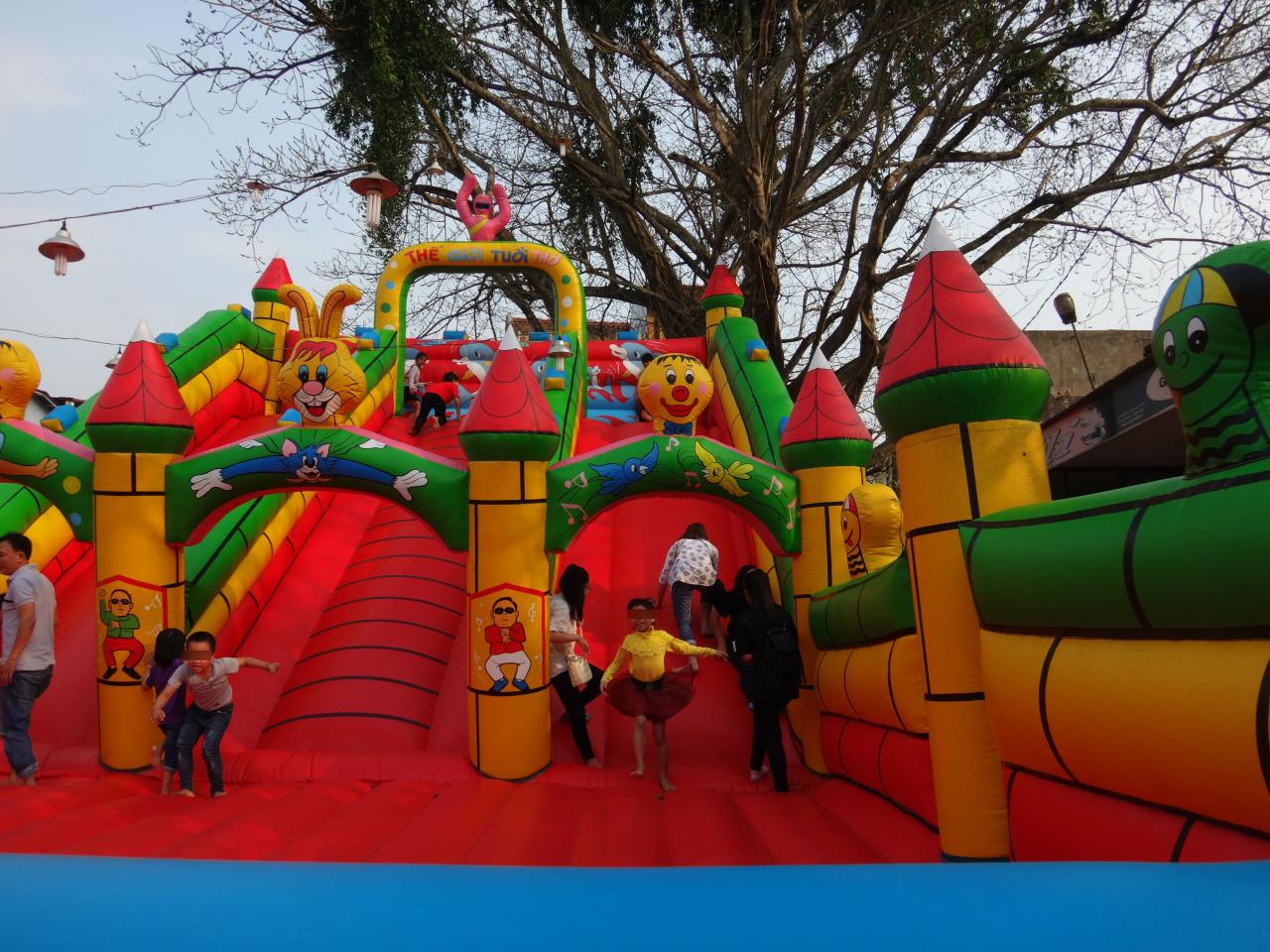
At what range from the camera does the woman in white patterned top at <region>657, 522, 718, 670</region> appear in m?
5.73

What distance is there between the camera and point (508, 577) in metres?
4.74

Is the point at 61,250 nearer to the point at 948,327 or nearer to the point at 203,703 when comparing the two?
the point at 203,703

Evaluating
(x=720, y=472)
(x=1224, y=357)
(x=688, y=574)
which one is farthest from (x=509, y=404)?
(x=1224, y=357)

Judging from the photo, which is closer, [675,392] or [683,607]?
[683,607]

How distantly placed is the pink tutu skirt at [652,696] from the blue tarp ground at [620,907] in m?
3.49

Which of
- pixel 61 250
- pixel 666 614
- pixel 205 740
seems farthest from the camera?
pixel 61 250

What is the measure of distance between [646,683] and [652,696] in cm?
7

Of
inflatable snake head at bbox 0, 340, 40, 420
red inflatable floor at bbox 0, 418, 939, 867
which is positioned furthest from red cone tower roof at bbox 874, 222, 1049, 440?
inflatable snake head at bbox 0, 340, 40, 420

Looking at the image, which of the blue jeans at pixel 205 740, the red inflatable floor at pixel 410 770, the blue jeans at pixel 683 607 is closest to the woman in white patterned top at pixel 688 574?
the blue jeans at pixel 683 607

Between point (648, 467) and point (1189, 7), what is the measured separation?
7657mm

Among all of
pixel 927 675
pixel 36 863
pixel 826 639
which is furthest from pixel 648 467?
pixel 36 863

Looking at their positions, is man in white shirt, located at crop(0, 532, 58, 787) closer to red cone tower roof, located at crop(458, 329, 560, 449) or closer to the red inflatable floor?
the red inflatable floor

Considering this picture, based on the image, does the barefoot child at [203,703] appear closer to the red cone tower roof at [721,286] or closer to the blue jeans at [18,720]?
the blue jeans at [18,720]

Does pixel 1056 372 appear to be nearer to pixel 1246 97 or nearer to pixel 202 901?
pixel 1246 97
